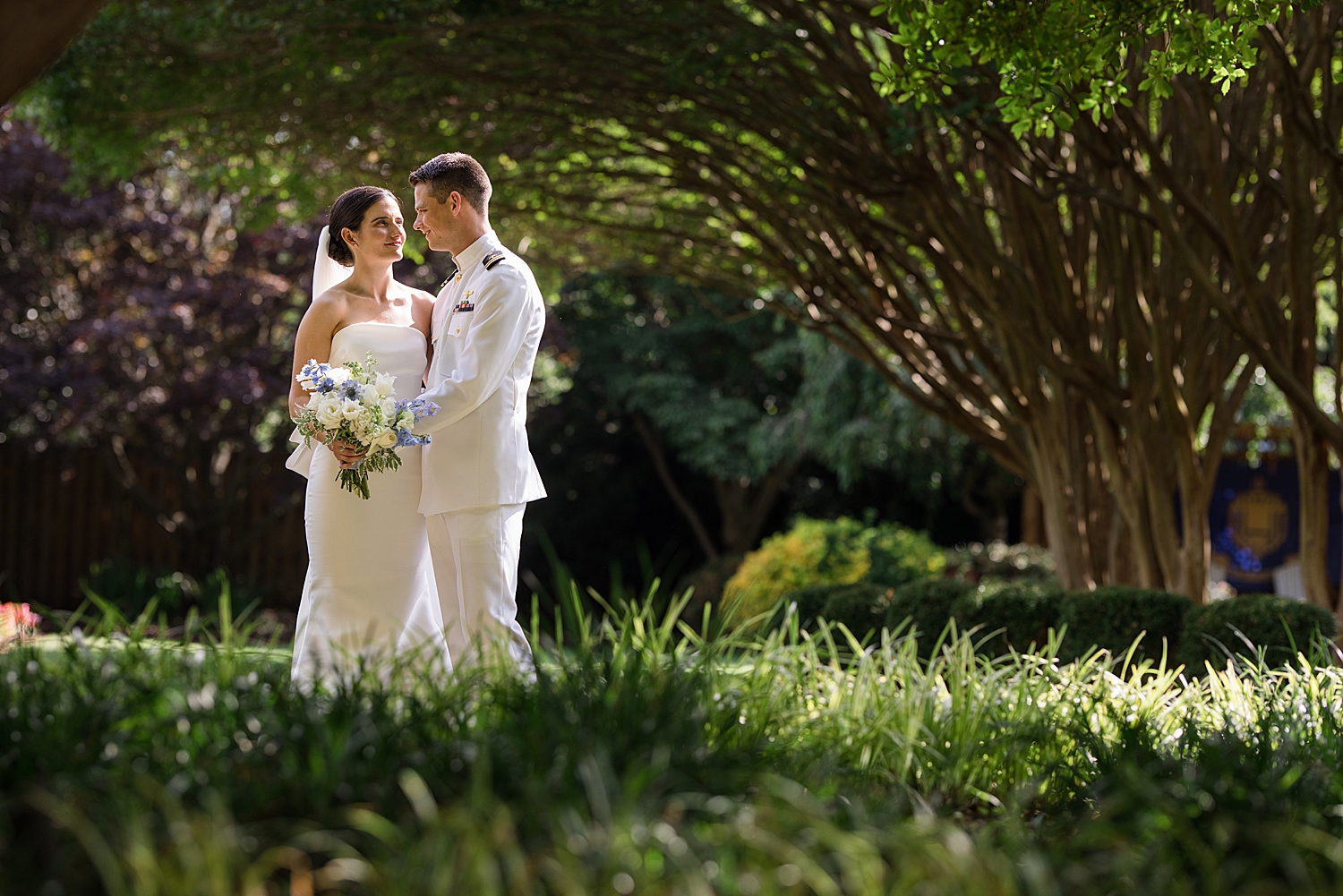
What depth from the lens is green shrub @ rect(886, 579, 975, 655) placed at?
6785mm

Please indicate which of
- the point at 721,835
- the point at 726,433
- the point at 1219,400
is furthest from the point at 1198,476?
the point at 726,433

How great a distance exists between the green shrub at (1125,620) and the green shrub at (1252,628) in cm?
26

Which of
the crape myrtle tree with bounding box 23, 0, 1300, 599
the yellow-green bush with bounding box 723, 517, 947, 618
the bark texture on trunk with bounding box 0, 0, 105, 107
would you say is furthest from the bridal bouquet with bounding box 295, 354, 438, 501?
the yellow-green bush with bounding box 723, 517, 947, 618

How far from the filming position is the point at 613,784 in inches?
91.4

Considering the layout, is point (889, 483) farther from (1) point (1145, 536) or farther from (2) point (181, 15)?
(2) point (181, 15)

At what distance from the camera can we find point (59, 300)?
1220 centimetres

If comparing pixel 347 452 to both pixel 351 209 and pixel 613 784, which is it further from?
pixel 613 784

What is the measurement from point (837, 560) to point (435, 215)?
8.15 metres

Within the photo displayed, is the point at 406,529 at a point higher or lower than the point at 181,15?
lower

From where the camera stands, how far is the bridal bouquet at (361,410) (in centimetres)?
404

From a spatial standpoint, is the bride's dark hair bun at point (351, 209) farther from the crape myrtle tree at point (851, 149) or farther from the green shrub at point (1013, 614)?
the green shrub at point (1013, 614)

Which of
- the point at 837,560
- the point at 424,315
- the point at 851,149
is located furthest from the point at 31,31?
the point at 837,560

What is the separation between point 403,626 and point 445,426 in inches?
30.9

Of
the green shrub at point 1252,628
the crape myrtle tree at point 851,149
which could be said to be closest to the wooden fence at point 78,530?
the crape myrtle tree at point 851,149
